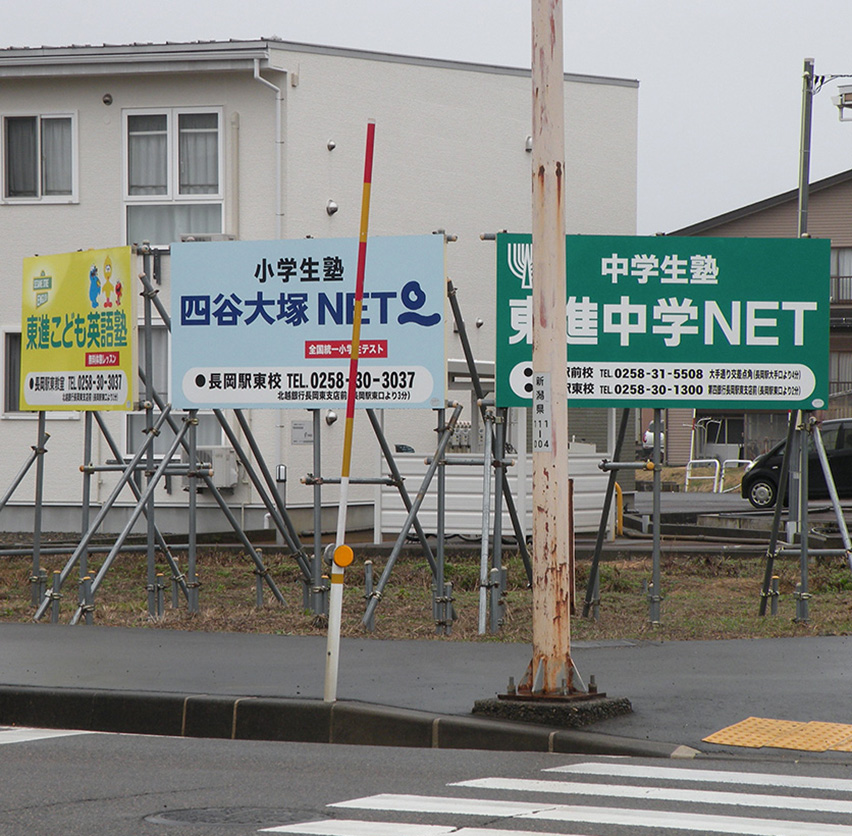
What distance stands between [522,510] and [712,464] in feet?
90.2

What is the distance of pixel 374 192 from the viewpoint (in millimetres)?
21875

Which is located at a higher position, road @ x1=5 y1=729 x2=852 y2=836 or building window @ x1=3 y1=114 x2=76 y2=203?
building window @ x1=3 y1=114 x2=76 y2=203

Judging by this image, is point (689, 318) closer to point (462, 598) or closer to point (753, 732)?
point (462, 598)

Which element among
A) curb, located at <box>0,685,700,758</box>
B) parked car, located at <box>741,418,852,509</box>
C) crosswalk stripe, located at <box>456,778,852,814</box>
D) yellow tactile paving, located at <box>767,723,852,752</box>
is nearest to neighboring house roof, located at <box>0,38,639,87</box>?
parked car, located at <box>741,418,852,509</box>

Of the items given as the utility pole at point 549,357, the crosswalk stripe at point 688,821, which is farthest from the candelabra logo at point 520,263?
the crosswalk stripe at point 688,821

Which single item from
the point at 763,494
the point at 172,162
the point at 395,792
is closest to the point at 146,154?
the point at 172,162

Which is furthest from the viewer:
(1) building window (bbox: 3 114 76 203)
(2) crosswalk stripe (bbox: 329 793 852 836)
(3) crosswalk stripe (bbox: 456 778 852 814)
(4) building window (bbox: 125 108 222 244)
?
(1) building window (bbox: 3 114 76 203)

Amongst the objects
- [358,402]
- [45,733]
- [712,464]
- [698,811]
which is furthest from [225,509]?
[712,464]

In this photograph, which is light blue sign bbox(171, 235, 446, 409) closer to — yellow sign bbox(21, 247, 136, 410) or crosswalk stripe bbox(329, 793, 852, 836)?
yellow sign bbox(21, 247, 136, 410)

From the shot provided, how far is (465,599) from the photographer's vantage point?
13.9 meters

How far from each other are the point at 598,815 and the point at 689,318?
6647 millimetres

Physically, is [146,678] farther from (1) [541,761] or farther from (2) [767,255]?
(2) [767,255]

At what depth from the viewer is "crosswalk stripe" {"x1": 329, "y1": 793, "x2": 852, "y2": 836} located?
214 inches

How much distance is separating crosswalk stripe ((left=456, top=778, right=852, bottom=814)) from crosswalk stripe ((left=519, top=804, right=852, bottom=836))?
29 centimetres
